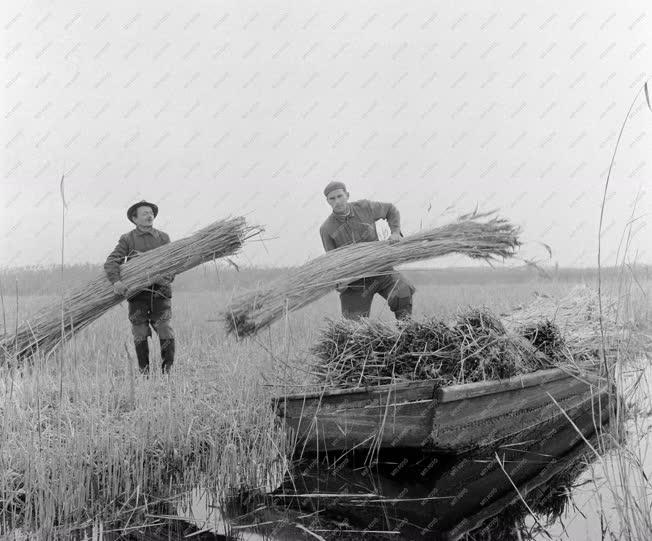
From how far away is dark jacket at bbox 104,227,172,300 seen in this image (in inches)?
216

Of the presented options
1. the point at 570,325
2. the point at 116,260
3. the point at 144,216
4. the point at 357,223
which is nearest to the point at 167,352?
the point at 116,260

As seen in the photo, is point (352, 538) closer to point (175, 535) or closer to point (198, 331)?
point (175, 535)

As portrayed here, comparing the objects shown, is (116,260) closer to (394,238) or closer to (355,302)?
(355,302)

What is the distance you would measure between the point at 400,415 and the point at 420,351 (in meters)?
0.44

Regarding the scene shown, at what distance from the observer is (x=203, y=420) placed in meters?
4.05

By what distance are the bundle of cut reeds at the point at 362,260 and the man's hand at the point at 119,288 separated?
43.8 inches

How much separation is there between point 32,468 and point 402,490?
6.03ft

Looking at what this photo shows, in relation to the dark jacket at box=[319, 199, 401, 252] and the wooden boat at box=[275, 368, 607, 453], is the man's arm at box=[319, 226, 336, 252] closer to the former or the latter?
the dark jacket at box=[319, 199, 401, 252]

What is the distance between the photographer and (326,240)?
5840 mm

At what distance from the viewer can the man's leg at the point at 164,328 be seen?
18.2ft

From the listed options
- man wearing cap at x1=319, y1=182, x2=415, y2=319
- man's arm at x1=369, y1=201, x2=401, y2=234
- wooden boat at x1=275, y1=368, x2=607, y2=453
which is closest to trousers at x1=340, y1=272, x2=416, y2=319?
man wearing cap at x1=319, y1=182, x2=415, y2=319

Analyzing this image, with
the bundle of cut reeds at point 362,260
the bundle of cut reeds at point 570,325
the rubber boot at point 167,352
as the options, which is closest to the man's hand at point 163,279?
the rubber boot at point 167,352

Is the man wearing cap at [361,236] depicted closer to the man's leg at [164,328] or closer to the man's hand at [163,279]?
the man's hand at [163,279]

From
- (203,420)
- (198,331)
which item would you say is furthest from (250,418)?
(198,331)
